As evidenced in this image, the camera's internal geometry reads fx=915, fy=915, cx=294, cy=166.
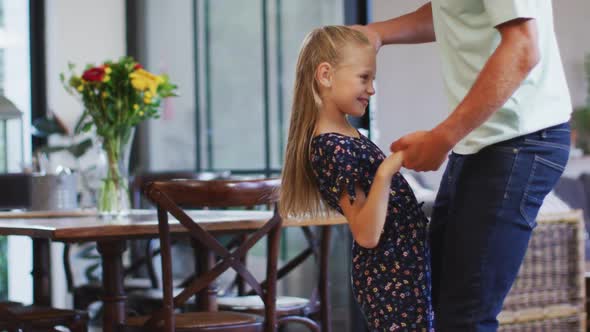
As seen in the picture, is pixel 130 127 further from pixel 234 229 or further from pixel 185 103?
pixel 185 103

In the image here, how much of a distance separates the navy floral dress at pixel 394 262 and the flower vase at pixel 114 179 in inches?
66.9

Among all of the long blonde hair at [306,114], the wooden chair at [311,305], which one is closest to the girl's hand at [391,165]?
the long blonde hair at [306,114]

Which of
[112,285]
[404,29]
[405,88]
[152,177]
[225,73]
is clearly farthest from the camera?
[225,73]

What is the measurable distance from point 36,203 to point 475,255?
2.36m

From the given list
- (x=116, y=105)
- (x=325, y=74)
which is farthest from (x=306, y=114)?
(x=116, y=105)

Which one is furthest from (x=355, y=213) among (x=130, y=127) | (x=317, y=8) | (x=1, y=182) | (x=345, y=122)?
(x=317, y=8)

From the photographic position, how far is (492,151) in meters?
1.51

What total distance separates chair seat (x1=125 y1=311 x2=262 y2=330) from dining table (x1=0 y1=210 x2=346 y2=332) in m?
0.14

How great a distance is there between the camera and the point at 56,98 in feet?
19.2

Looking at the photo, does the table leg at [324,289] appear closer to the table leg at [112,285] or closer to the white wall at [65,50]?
the table leg at [112,285]

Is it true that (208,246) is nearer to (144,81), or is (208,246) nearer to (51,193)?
(144,81)

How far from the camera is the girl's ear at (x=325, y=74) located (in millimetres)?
1654

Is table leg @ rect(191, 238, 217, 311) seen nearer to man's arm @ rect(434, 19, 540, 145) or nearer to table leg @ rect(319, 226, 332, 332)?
table leg @ rect(319, 226, 332, 332)

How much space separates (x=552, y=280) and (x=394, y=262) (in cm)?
185
